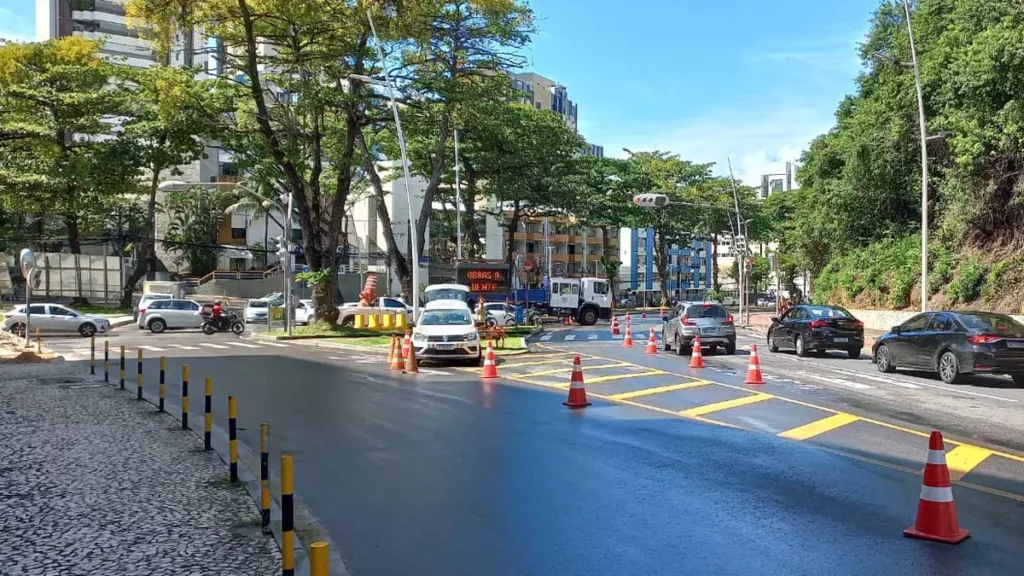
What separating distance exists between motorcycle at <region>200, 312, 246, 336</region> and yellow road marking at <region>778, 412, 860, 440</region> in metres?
29.9

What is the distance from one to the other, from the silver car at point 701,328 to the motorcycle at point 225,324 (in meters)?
21.2

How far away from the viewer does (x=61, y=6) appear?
8006 cm

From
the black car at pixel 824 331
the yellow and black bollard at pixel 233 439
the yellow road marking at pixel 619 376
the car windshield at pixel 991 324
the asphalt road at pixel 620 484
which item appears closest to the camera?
the asphalt road at pixel 620 484

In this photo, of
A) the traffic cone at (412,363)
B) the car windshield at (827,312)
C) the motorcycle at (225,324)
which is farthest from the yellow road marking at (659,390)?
the motorcycle at (225,324)

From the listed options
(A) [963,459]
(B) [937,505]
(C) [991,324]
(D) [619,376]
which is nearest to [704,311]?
(D) [619,376]

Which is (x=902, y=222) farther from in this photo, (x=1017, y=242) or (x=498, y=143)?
(x=498, y=143)

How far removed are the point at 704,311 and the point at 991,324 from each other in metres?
8.73

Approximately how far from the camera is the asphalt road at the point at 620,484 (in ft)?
19.2

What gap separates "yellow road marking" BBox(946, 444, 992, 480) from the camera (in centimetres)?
841

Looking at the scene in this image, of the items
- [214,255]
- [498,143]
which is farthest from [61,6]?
[498,143]

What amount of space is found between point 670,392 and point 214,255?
56020 mm

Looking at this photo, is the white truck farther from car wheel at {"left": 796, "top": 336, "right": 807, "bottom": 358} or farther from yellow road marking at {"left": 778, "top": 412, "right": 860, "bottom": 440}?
yellow road marking at {"left": 778, "top": 412, "right": 860, "bottom": 440}

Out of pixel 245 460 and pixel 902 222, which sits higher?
pixel 902 222

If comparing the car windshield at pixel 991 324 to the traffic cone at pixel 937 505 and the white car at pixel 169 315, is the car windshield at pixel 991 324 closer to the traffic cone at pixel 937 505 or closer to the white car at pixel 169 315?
the traffic cone at pixel 937 505
